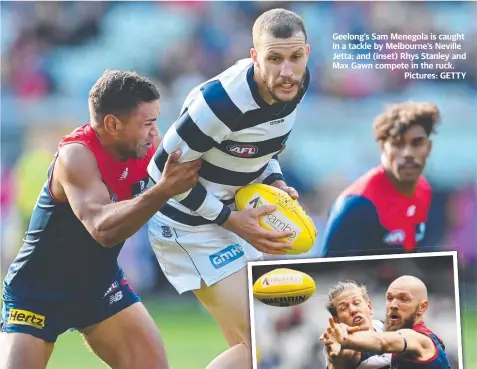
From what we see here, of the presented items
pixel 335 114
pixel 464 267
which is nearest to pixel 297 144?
pixel 335 114

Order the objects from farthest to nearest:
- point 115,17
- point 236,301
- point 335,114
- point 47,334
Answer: point 335,114, point 115,17, point 236,301, point 47,334

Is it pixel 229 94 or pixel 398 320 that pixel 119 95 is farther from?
pixel 398 320

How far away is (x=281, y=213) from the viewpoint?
338 centimetres

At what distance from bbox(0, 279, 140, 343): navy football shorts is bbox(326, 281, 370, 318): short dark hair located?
31.2 inches

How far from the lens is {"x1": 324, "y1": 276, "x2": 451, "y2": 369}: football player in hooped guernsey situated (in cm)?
333

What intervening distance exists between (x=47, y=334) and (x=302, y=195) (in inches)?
63.7

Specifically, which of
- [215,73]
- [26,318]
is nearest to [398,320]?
[26,318]

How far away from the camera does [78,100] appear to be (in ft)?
13.5

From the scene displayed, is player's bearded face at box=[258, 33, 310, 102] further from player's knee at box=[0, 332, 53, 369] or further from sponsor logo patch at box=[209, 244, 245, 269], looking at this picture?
player's knee at box=[0, 332, 53, 369]

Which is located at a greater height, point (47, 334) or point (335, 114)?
point (335, 114)

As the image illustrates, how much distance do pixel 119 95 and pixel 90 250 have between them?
0.58 metres

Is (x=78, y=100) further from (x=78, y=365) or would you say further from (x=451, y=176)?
(x=451, y=176)

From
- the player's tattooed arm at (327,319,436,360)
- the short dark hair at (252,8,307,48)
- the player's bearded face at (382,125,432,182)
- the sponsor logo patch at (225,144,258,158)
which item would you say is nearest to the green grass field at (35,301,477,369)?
the player's bearded face at (382,125,432,182)

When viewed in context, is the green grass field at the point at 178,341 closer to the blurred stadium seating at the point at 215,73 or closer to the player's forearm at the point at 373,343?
the blurred stadium seating at the point at 215,73
